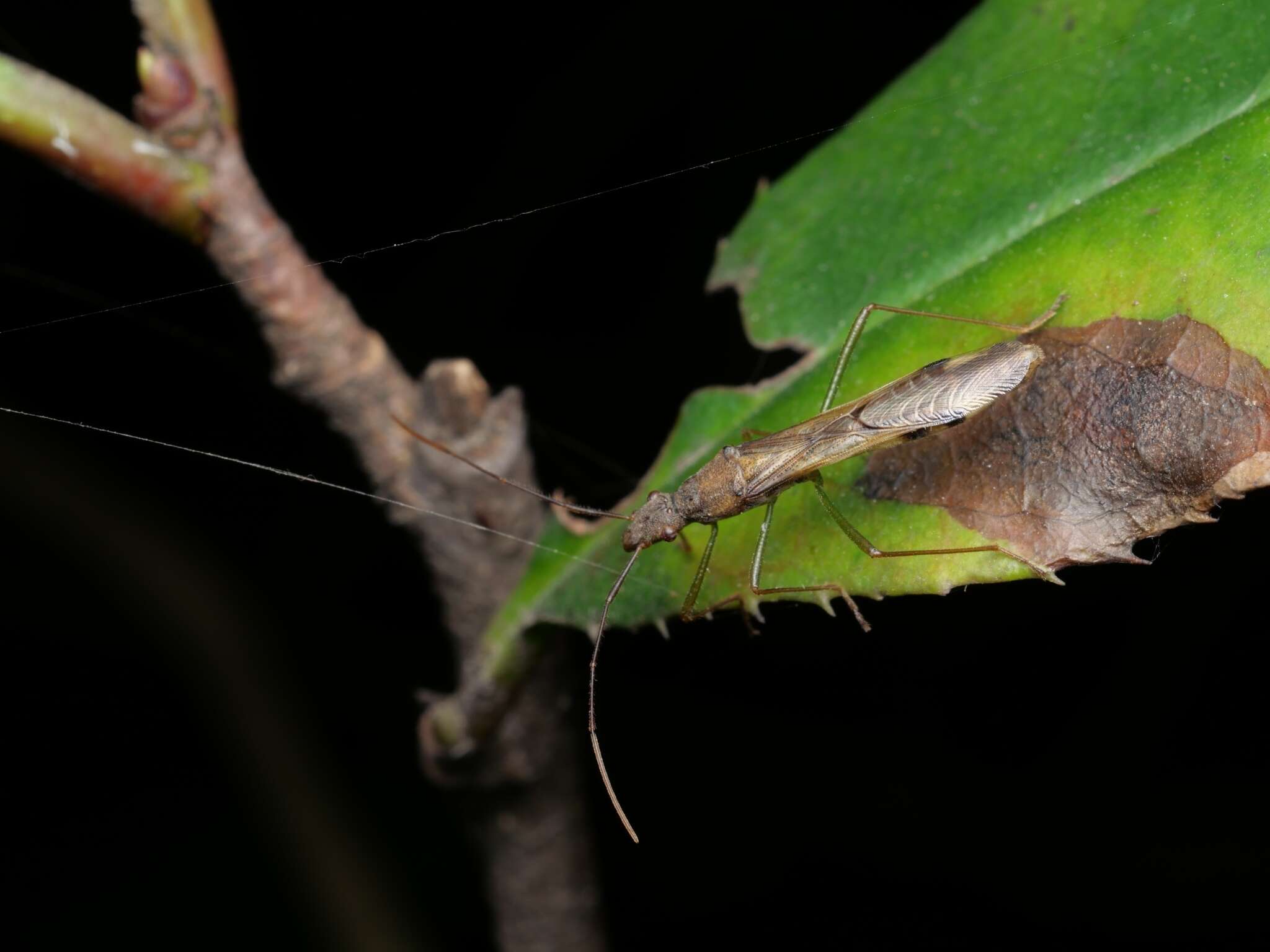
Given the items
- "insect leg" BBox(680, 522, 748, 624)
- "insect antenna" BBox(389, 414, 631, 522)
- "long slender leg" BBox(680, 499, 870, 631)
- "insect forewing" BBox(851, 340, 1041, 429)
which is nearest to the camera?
"insect forewing" BBox(851, 340, 1041, 429)

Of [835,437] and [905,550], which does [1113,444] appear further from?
[835,437]

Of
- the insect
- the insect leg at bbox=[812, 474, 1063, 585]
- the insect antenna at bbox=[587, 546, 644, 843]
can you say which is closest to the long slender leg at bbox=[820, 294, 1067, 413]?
the insect

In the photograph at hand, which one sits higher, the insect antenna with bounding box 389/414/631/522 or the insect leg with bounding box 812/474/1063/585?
the insect antenna with bounding box 389/414/631/522

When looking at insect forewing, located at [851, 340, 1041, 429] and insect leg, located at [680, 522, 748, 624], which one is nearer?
insect forewing, located at [851, 340, 1041, 429]

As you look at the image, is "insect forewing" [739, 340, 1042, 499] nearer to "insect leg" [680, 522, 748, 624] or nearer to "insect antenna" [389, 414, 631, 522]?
"insect leg" [680, 522, 748, 624]

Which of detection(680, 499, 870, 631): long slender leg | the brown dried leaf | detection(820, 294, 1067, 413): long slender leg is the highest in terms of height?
detection(820, 294, 1067, 413): long slender leg

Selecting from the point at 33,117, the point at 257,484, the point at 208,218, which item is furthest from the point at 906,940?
the point at 33,117

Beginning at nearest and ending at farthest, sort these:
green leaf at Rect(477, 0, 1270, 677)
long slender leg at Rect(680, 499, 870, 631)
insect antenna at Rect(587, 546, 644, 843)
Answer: green leaf at Rect(477, 0, 1270, 677) → long slender leg at Rect(680, 499, 870, 631) → insect antenna at Rect(587, 546, 644, 843)

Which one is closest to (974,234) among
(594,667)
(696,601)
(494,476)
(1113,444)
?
(1113,444)
